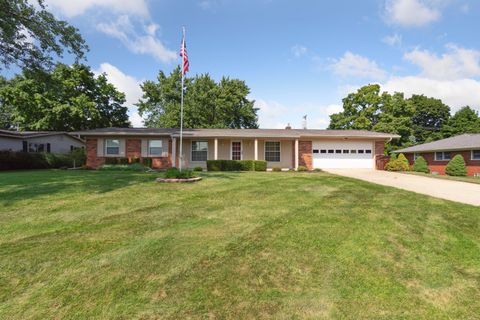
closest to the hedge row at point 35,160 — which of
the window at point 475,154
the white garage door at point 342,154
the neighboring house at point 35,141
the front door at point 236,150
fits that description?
the neighboring house at point 35,141

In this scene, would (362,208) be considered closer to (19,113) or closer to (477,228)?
(477,228)

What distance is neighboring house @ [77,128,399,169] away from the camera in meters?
18.1

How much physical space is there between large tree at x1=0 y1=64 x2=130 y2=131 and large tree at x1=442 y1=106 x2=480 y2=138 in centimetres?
4540

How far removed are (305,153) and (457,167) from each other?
1040 centimetres

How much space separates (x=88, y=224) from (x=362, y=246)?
461 centimetres

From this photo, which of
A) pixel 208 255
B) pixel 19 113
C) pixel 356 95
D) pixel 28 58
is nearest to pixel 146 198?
pixel 208 255

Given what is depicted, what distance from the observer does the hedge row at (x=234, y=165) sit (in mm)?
16875

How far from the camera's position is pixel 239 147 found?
19.4m

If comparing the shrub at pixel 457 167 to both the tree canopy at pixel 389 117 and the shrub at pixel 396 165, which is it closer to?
the shrub at pixel 396 165

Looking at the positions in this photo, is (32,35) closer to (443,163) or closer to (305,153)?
(305,153)

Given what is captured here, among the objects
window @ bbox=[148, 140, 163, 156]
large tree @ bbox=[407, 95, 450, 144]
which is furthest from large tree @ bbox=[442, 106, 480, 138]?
window @ bbox=[148, 140, 163, 156]

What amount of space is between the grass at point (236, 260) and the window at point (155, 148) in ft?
39.8

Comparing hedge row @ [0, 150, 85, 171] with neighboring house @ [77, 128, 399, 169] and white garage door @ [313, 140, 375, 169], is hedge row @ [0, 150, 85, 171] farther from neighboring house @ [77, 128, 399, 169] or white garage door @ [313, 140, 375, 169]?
white garage door @ [313, 140, 375, 169]

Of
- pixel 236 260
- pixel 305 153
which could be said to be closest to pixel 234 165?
pixel 305 153
